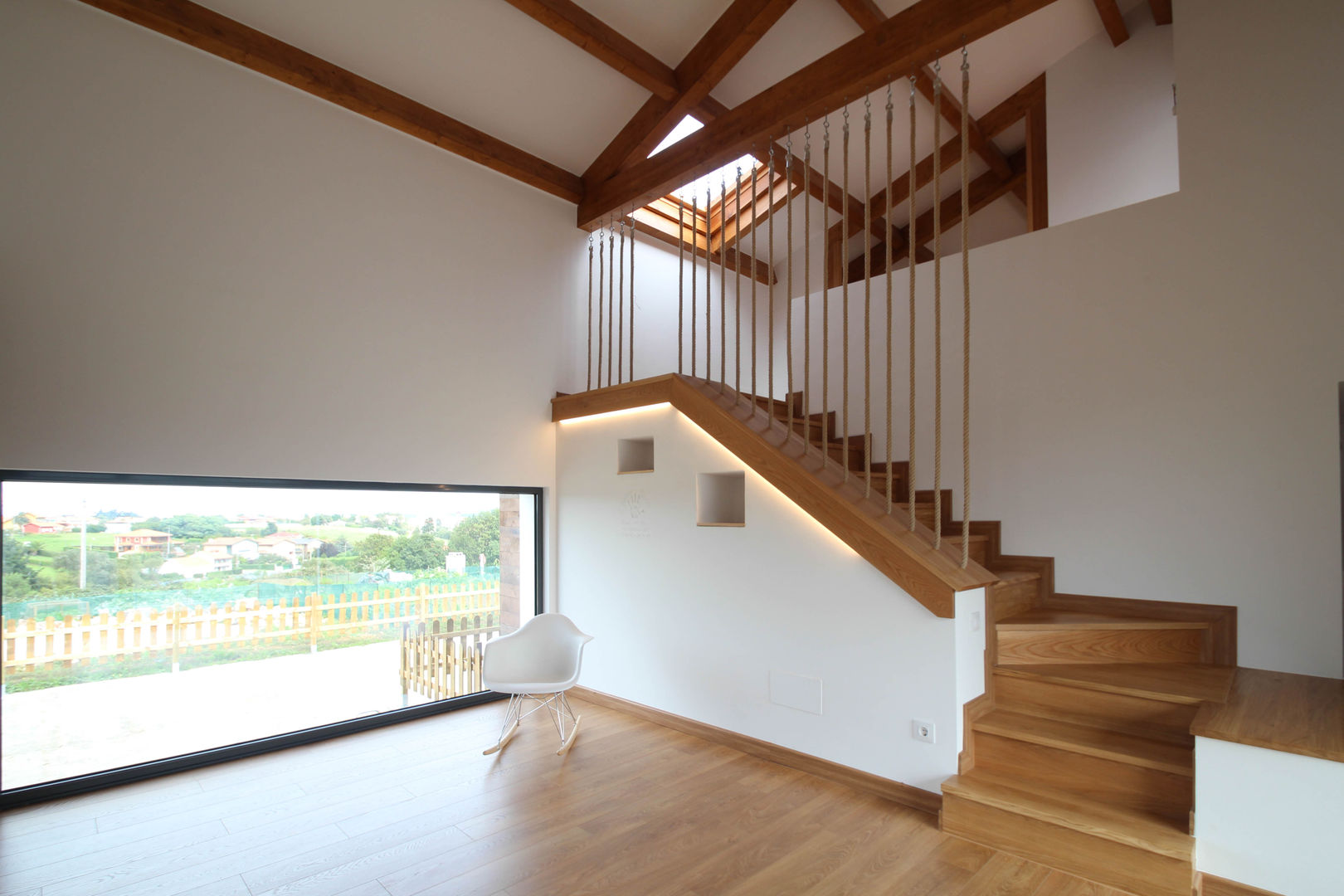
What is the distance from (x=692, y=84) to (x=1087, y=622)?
13.9 ft

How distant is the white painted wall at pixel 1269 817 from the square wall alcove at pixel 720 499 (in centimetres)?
239

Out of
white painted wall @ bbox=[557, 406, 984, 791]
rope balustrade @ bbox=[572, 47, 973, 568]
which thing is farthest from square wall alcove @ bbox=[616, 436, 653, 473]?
rope balustrade @ bbox=[572, 47, 973, 568]

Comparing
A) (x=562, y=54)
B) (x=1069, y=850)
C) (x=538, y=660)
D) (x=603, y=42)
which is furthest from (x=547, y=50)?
(x=1069, y=850)

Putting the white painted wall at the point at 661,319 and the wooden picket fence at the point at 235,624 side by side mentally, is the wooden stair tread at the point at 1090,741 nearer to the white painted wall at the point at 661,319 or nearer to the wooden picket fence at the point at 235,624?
the white painted wall at the point at 661,319

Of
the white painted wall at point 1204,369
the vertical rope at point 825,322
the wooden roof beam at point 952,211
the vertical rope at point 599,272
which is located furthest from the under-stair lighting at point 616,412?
the wooden roof beam at point 952,211

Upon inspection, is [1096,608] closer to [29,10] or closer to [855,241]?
[855,241]

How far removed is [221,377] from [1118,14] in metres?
6.03

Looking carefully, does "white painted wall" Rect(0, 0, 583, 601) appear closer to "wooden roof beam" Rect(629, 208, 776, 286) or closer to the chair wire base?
"wooden roof beam" Rect(629, 208, 776, 286)

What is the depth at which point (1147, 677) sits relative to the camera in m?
3.16

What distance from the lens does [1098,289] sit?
3912mm

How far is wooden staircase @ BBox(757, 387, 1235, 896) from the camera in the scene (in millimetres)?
2576

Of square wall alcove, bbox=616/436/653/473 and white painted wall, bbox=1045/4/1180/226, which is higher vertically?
white painted wall, bbox=1045/4/1180/226

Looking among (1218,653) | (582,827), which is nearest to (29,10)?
(582,827)

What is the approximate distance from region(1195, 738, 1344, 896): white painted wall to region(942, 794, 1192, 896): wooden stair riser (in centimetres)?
16
